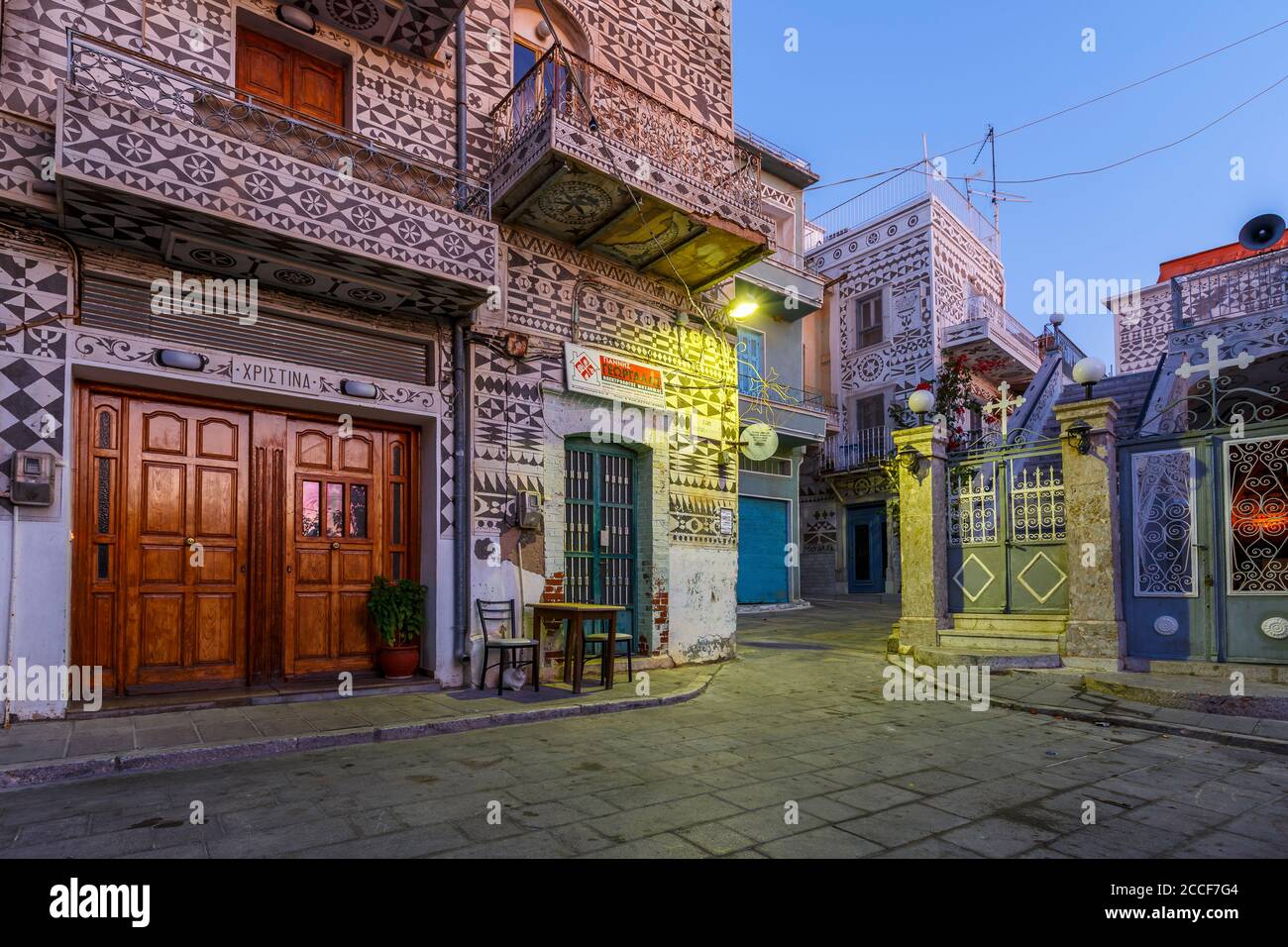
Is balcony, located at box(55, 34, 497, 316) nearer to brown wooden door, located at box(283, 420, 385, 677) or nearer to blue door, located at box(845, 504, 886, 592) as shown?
brown wooden door, located at box(283, 420, 385, 677)

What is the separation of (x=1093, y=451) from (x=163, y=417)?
1077 cm

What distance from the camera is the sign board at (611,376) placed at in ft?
33.1

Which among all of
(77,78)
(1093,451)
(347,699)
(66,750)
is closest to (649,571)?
(347,699)

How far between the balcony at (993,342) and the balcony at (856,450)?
10.9 feet

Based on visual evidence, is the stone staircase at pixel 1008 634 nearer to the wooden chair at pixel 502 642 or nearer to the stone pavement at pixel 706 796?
the stone pavement at pixel 706 796

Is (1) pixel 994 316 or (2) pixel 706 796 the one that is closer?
(2) pixel 706 796

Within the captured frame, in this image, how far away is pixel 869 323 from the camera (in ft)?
82.6

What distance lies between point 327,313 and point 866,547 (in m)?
19.4

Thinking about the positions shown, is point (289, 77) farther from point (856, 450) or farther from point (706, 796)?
point (856, 450)

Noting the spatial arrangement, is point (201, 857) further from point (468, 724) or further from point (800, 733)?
point (800, 733)

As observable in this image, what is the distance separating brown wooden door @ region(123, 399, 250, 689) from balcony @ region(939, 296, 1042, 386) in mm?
19725

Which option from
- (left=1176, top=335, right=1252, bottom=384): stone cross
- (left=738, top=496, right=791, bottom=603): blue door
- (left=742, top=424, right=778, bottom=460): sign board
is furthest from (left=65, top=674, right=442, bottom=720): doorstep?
(left=738, top=496, right=791, bottom=603): blue door

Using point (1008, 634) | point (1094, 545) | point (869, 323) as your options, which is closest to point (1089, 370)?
point (1094, 545)
